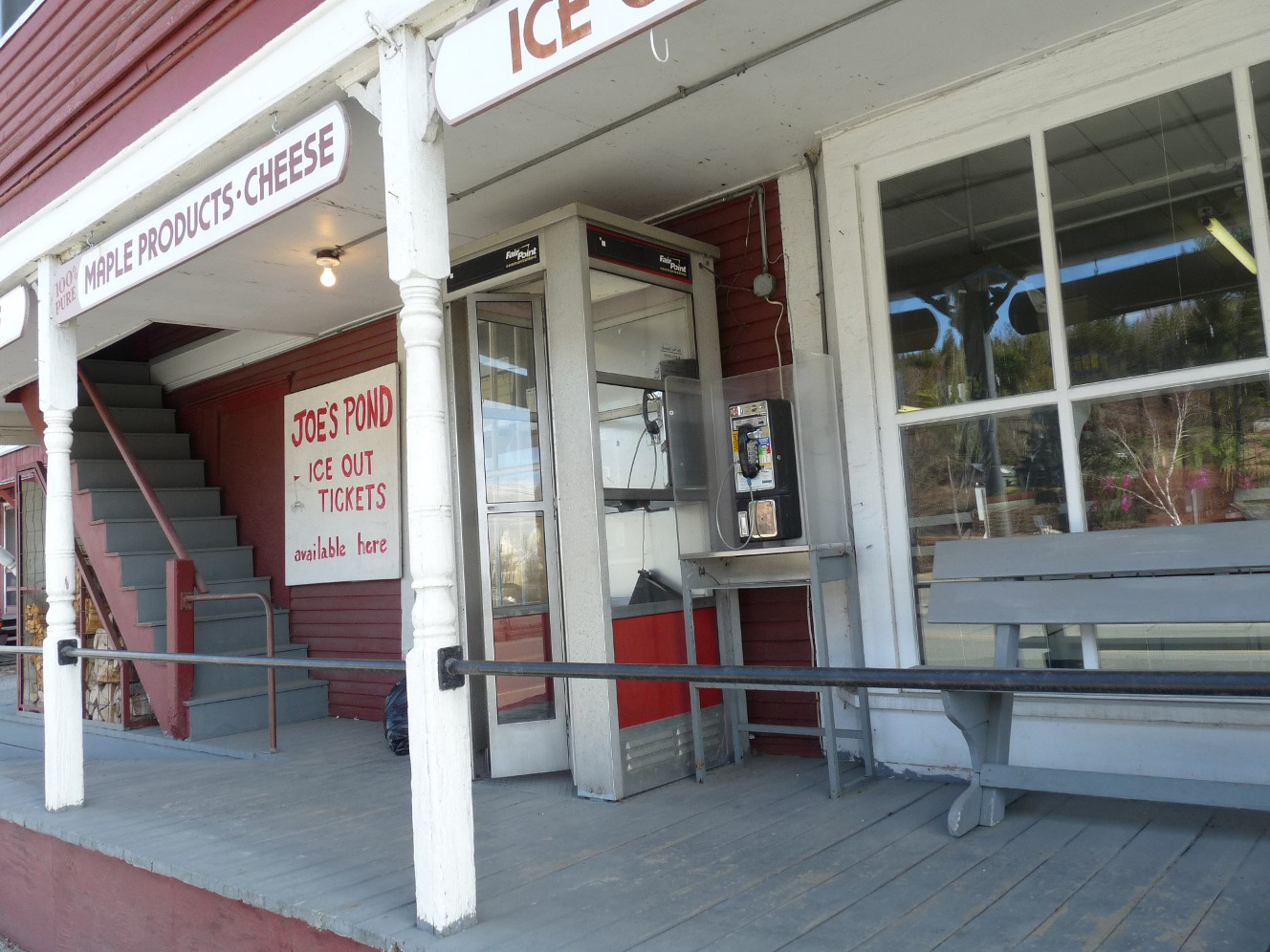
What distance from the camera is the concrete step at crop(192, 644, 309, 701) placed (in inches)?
256

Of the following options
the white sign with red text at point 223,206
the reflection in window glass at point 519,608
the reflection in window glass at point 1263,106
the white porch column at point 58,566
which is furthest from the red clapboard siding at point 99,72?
the reflection in window glass at point 1263,106

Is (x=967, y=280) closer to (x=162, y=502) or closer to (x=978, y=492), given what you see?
(x=978, y=492)

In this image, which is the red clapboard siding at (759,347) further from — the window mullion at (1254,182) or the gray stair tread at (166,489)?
the gray stair tread at (166,489)

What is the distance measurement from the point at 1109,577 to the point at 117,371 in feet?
27.6

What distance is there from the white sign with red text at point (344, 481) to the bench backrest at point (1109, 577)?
3949 millimetres

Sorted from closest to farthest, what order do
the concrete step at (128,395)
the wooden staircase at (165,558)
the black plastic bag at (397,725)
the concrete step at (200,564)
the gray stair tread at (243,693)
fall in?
the black plastic bag at (397,725) → the gray stair tread at (243,693) → the wooden staircase at (165,558) → the concrete step at (200,564) → the concrete step at (128,395)

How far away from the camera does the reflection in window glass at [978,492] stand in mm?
3680

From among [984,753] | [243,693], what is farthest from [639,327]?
[243,693]

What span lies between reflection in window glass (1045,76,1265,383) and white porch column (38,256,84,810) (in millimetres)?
4580

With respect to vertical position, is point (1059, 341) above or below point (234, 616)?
above

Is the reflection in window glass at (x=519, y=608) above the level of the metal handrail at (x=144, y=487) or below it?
below

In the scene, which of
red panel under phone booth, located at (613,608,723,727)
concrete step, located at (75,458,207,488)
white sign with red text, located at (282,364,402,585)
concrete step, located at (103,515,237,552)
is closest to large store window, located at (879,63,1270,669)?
red panel under phone booth, located at (613,608,723,727)

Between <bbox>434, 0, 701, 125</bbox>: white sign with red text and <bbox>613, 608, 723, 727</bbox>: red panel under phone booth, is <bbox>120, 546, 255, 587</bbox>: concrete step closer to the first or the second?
<bbox>613, 608, 723, 727</bbox>: red panel under phone booth

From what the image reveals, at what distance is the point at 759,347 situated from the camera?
4.69 meters
